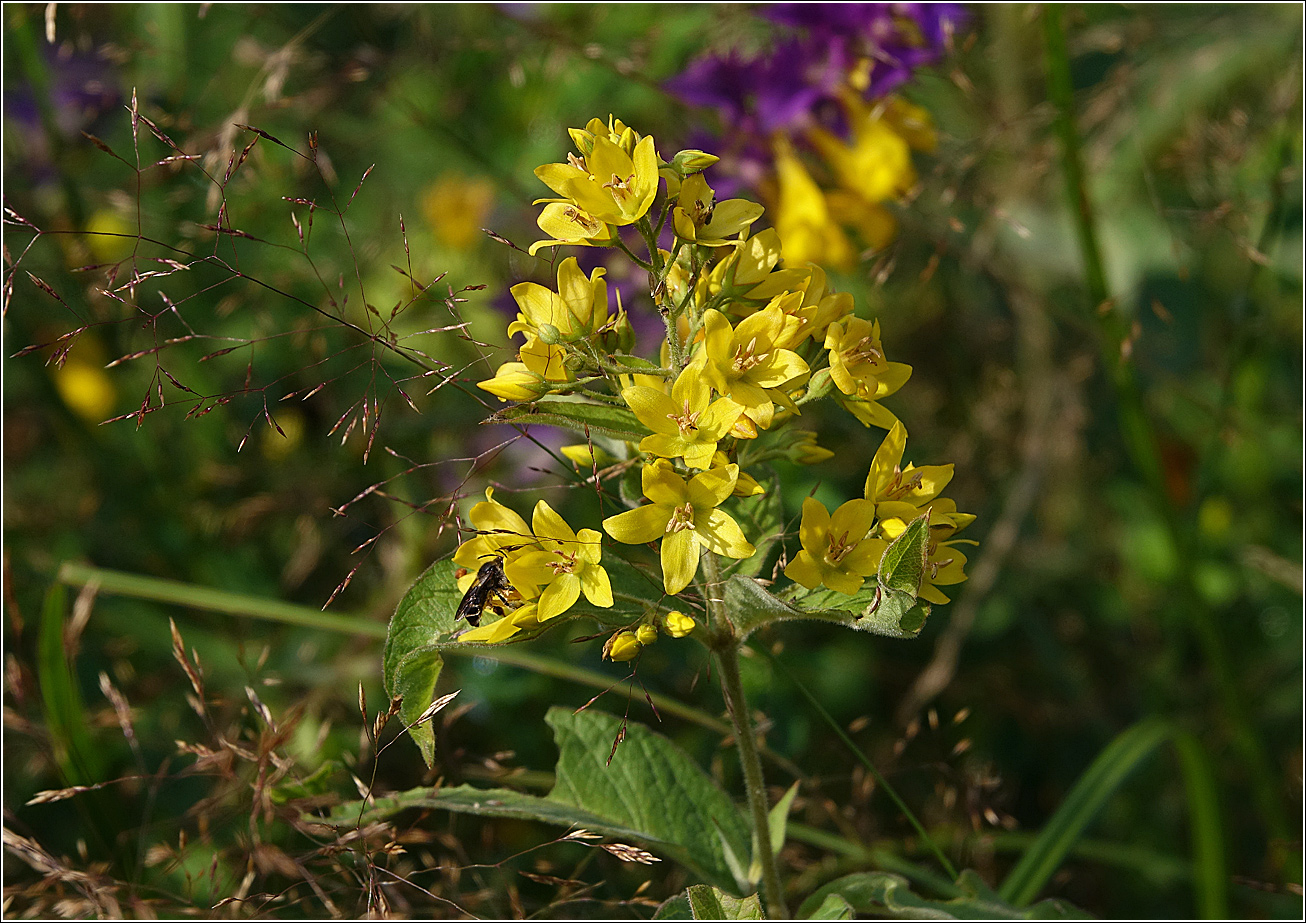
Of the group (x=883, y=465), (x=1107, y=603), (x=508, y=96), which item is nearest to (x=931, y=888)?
(x=883, y=465)

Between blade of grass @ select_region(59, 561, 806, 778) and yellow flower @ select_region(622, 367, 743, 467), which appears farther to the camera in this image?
blade of grass @ select_region(59, 561, 806, 778)

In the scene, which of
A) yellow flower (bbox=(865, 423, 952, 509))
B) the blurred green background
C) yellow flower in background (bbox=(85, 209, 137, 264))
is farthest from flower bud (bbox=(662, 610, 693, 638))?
yellow flower in background (bbox=(85, 209, 137, 264))

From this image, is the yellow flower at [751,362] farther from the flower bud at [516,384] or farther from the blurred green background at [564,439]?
the blurred green background at [564,439]

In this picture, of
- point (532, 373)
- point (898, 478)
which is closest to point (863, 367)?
point (898, 478)

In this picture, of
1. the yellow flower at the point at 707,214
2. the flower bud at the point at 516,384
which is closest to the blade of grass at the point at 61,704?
the flower bud at the point at 516,384

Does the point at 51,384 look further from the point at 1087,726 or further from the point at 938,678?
the point at 1087,726

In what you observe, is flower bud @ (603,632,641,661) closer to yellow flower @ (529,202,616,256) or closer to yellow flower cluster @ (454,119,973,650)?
yellow flower cluster @ (454,119,973,650)
